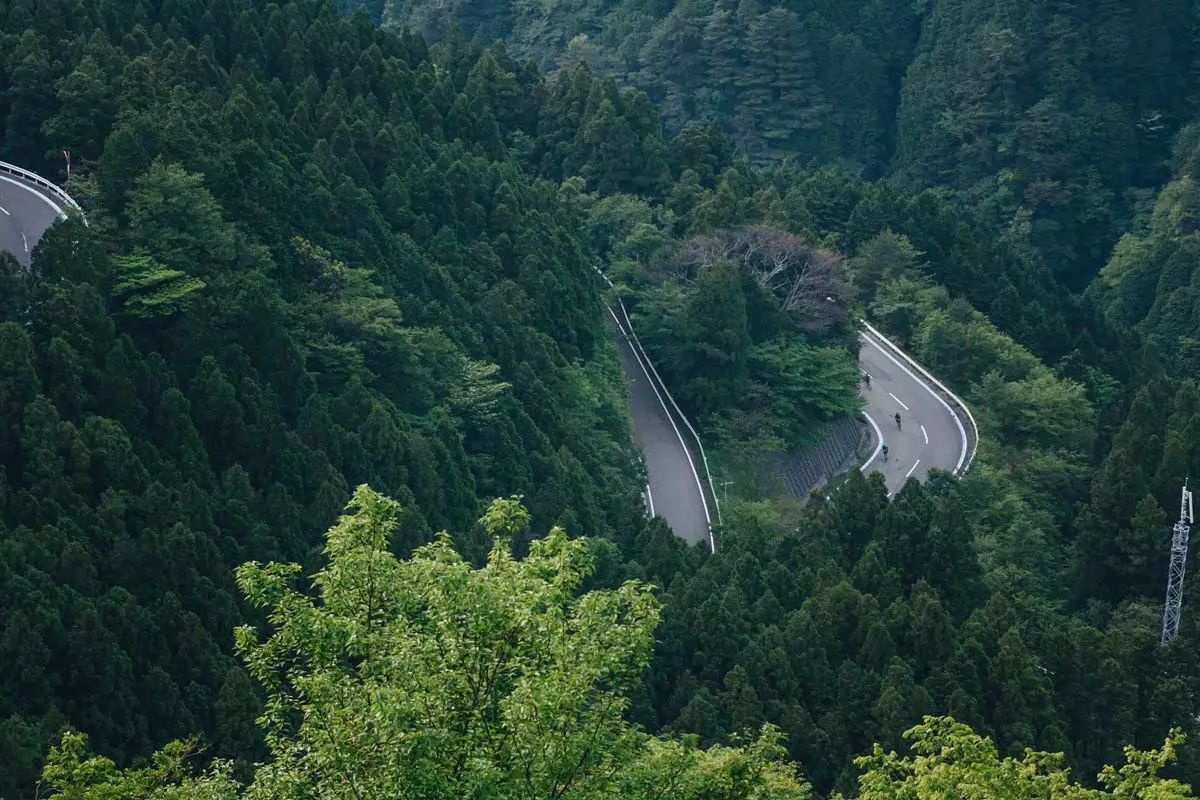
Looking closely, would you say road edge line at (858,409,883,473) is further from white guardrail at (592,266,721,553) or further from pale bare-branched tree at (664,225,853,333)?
white guardrail at (592,266,721,553)

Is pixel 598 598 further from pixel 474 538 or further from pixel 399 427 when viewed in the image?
pixel 399 427

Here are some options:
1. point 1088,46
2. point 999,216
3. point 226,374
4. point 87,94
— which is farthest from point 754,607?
point 1088,46

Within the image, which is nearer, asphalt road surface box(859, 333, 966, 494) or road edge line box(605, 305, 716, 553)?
road edge line box(605, 305, 716, 553)

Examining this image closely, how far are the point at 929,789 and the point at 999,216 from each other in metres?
81.7

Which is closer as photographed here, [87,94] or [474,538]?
[474,538]

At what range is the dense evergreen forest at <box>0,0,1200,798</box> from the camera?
29.6 meters

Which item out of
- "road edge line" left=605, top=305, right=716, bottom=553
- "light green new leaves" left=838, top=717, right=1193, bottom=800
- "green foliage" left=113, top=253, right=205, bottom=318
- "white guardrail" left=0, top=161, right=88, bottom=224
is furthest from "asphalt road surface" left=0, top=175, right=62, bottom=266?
"light green new leaves" left=838, top=717, right=1193, bottom=800

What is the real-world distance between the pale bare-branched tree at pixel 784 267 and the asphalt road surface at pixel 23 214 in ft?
82.2

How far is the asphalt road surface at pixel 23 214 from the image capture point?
1467 inches

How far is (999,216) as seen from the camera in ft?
326

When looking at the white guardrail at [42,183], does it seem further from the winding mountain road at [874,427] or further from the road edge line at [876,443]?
the road edge line at [876,443]

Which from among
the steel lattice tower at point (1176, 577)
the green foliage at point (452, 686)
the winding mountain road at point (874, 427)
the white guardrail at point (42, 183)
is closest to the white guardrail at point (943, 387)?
the winding mountain road at point (874, 427)

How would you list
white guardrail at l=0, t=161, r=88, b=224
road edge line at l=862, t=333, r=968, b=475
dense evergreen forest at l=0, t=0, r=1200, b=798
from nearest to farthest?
1. dense evergreen forest at l=0, t=0, r=1200, b=798
2. white guardrail at l=0, t=161, r=88, b=224
3. road edge line at l=862, t=333, r=968, b=475

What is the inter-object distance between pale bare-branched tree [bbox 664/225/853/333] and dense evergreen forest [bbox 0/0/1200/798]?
0.24 m
